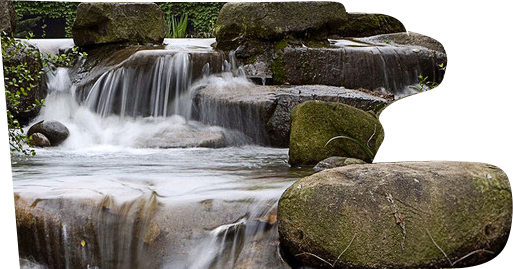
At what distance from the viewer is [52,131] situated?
866 cm

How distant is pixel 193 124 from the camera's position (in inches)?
350

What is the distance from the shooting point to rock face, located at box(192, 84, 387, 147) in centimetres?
835

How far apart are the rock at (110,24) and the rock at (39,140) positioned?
10.2 ft

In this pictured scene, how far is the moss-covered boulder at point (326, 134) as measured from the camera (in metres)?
6.40

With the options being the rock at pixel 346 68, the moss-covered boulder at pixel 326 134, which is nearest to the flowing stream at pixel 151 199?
Answer: the moss-covered boulder at pixel 326 134

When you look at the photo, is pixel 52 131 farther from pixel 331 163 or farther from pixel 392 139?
pixel 392 139

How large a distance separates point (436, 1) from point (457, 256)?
207 cm

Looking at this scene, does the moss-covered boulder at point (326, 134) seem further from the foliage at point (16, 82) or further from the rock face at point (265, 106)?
the foliage at point (16, 82)

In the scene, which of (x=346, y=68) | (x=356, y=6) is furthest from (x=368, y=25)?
(x=356, y=6)

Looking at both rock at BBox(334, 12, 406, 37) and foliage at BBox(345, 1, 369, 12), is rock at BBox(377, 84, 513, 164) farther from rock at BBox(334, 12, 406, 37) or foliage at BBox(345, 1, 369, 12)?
foliage at BBox(345, 1, 369, 12)

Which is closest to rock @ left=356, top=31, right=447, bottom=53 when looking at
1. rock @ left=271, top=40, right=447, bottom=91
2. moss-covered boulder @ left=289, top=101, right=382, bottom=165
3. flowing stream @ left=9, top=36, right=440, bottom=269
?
rock @ left=271, top=40, right=447, bottom=91

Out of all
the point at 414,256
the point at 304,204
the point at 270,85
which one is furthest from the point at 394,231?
the point at 270,85

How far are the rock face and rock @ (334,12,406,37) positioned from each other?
13.4ft

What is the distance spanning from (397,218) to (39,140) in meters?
6.15
